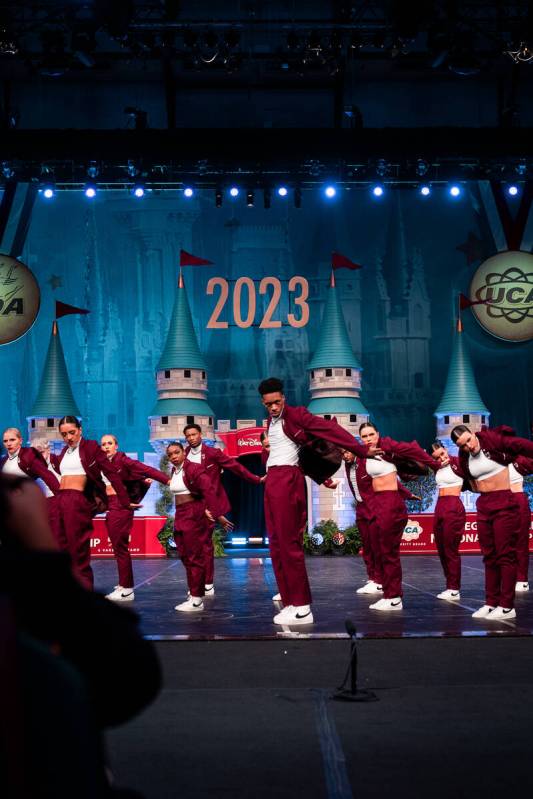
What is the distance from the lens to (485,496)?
871cm

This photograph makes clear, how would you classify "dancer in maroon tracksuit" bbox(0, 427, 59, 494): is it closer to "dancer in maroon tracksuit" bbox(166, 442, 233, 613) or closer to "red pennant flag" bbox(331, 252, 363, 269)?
"dancer in maroon tracksuit" bbox(166, 442, 233, 613)

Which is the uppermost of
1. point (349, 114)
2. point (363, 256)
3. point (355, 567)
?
point (349, 114)

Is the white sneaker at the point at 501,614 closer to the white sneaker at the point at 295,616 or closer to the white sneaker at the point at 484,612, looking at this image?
the white sneaker at the point at 484,612

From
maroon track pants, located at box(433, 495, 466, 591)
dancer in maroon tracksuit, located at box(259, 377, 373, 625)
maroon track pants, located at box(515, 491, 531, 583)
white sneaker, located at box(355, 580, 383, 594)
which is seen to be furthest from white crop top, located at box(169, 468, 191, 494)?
maroon track pants, located at box(515, 491, 531, 583)

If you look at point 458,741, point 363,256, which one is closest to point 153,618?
point 458,741

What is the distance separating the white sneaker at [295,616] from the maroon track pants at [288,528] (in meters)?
0.05

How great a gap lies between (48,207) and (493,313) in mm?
10753

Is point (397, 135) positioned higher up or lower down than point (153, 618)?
higher up

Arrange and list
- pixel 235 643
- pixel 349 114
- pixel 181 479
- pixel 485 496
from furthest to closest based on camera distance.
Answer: pixel 349 114, pixel 181 479, pixel 485 496, pixel 235 643

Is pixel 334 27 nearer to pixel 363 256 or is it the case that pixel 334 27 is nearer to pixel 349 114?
pixel 349 114

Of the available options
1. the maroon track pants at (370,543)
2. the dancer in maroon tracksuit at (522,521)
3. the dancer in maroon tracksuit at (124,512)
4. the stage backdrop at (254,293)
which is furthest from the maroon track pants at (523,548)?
the stage backdrop at (254,293)

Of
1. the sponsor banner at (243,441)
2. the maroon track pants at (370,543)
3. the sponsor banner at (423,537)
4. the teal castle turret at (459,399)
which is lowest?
the sponsor banner at (423,537)

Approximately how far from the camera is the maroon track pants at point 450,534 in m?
10.6

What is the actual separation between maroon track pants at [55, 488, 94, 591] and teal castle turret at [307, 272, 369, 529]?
1347 cm
